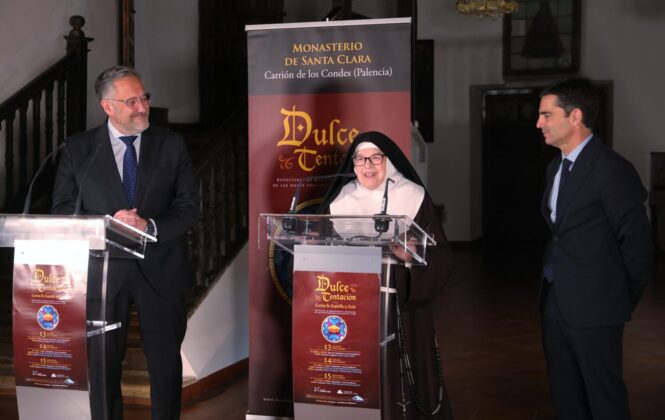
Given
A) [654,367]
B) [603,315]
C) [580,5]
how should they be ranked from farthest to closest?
1. [580,5]
2. [654,367]
3. [603,315]

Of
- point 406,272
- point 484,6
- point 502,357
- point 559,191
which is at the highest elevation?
point 484,6

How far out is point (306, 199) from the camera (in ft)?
15.3

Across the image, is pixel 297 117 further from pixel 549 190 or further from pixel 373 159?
pixel 549 190

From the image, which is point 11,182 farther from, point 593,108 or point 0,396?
point 593,108

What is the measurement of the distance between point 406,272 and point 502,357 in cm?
323

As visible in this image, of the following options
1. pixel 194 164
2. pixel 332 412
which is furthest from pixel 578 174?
pixel 194 164

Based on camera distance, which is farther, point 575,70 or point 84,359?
point 575,70

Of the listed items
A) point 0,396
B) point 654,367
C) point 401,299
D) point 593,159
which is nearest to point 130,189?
point 401,299

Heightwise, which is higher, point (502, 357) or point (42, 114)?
point (42, 114)

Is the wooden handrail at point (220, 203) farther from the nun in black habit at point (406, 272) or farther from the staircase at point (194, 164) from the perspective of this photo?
the nun in black habit at point (406, 272)

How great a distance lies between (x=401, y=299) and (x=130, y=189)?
1.18 meters

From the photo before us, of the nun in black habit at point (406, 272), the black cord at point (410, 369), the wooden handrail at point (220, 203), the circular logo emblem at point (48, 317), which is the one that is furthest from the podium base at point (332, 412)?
the wooden handrail at point (220, 203)

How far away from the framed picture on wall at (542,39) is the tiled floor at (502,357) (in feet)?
12.4

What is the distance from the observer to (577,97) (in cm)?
345
